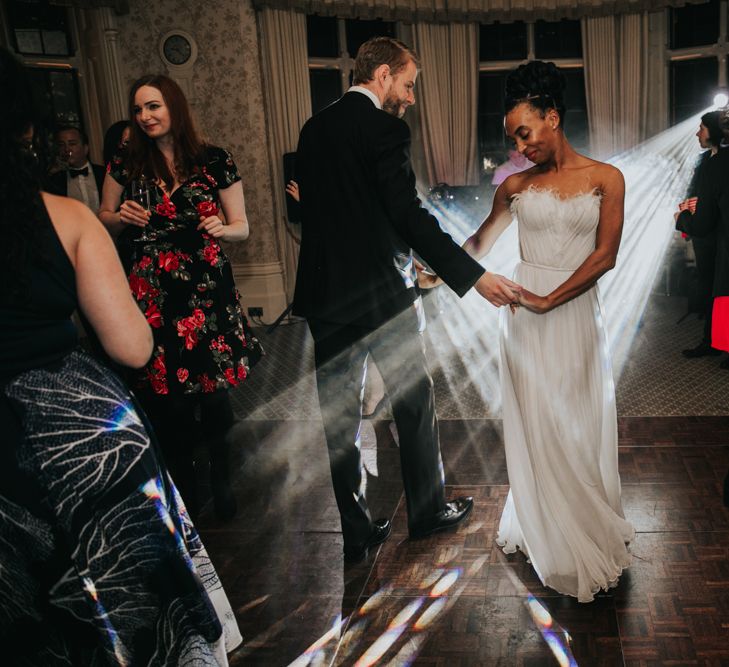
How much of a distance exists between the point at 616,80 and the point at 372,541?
7.10 meters

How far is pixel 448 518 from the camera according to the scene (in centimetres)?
282

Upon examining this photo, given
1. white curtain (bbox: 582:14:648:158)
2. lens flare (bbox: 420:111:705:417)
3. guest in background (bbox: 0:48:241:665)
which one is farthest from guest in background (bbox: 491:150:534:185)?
guest in background (bbox: 0:48:241:665)

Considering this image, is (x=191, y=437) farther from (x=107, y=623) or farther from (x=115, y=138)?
(x=107, y=623)

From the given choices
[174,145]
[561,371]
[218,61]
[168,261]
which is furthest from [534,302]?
[218,61]

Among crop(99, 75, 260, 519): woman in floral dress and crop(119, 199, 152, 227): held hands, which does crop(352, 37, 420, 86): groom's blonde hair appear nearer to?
crop(99, 75, 260, 519): woman in floral dress

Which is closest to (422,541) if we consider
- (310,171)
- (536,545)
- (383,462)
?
(536,545)

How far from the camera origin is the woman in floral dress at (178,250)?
8.71ft

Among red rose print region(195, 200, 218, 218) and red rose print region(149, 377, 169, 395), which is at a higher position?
red rose print region(195, 200, 218, 218)

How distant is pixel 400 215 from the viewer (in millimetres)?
2412

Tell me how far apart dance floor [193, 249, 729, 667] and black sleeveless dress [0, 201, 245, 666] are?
0.82 meters

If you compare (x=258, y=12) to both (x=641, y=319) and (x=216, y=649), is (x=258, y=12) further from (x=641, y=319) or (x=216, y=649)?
(x=216, y=649)

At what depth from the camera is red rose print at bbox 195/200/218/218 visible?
2701mm

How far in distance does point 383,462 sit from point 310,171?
1.67 m

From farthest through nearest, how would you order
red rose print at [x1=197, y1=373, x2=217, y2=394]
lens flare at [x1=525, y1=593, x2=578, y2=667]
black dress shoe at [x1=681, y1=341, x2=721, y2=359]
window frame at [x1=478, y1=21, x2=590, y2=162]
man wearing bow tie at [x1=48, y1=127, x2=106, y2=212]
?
window frame at [x1=478, y1=21, x2=590, y2=162], black dress shoe at [x1=681, y1=341, x2=721, y2=359], man wearing bow tie at [x1=48, y1=127, x2=106, y2=212], red rose print at [x1=197, y1=373, x2=217, y2=394], lens flare at [x1=525, y1=593, x2=578, y2=667]
